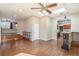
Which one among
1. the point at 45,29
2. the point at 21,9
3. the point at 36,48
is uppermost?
the point at 21,9

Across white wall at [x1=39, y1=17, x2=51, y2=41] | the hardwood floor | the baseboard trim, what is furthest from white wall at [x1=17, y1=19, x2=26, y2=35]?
the baseboard trim

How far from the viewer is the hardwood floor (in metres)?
1.85

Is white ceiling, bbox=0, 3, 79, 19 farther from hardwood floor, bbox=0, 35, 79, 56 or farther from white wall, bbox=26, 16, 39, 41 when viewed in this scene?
hardwood floor, bbox=0, 35, 79, 56

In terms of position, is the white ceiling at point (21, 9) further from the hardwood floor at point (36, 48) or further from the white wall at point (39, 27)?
the hardwood floor at point (36, 48)

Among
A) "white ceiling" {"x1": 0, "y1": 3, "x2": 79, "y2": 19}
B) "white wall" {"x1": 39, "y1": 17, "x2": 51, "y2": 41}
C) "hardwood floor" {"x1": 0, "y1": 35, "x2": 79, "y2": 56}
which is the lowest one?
"hardwood floor" {"x1": 0, "y1": 35, "x2": 79, "y2": 56}

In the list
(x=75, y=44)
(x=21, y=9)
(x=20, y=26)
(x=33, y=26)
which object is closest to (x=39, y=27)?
(x=33, y=26)

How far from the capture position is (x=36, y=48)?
1.89 m

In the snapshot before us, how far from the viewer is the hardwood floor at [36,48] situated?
185 cm

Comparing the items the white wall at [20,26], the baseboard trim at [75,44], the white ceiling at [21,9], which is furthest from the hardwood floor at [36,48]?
the white ceiling at [21,9]

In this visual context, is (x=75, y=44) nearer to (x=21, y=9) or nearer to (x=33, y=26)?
(x=33, y=26)

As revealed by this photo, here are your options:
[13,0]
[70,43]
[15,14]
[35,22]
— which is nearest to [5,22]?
[15,14]

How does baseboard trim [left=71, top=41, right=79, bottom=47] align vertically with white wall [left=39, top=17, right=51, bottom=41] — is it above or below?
below

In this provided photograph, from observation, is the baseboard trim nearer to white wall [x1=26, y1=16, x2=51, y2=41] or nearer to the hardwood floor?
the hardwood floor

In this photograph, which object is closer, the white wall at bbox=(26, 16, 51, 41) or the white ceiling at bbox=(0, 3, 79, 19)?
the white ceiling at bbox=(0, 3, 79, 19)
